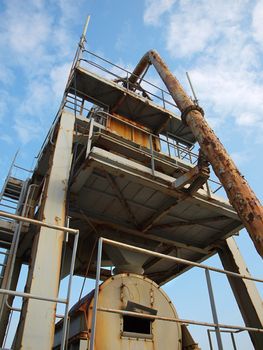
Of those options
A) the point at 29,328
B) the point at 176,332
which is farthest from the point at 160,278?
the point at 29,328

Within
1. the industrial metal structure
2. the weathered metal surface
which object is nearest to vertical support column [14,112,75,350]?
the industrial metal structure

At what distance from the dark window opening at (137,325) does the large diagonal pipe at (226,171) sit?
10.4 ft

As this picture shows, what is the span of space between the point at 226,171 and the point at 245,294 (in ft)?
17.0

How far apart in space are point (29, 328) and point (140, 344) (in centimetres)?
211

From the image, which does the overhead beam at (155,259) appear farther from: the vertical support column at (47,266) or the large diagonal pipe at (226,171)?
the large diagonal pipe at (226,171)

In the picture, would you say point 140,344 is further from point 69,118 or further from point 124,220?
point 69,118

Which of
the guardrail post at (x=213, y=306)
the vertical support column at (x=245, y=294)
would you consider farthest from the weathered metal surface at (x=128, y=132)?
the guardrail post at (x=213, y=306)

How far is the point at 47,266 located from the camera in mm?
5395

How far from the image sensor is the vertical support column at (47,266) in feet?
15.4

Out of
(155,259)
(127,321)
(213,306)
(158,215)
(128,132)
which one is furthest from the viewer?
(128,132)

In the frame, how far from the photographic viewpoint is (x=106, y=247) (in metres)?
8.55

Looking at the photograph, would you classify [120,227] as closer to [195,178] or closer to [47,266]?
[195,178]

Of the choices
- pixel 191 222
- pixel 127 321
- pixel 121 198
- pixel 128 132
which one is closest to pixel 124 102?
pixel 128 132

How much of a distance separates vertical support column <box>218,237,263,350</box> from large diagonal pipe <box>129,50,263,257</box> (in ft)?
16.0
